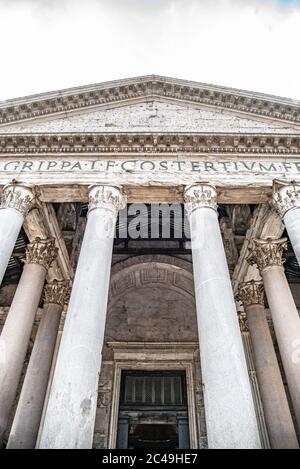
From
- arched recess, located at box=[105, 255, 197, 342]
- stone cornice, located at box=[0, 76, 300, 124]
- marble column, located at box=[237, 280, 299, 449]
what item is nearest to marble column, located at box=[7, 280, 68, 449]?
arched recess, located at box=[105, 255, 197, 342]

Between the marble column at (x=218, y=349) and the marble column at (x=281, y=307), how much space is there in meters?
2.61

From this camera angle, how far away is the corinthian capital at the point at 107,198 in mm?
8430

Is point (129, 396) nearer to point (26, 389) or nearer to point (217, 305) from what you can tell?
point (26, 389)

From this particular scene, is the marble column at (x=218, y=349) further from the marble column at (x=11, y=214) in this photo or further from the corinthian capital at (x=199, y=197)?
the marble column at (x=11, y=214)

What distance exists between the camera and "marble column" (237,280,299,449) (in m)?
8.66

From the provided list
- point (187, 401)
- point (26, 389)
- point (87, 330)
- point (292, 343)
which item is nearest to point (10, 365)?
point (26, 389)

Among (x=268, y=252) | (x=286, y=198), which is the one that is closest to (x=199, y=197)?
(x=286, y=198)

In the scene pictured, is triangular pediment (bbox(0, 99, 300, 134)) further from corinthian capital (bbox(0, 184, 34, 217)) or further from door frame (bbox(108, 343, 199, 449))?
door frame (bbox(108, 343, 199, 449))

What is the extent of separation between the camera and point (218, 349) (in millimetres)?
5820

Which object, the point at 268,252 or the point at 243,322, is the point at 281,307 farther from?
the point at 243,322

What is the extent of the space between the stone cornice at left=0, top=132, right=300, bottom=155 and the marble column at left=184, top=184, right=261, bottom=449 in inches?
83.6

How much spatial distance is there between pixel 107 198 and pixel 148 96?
5270mm

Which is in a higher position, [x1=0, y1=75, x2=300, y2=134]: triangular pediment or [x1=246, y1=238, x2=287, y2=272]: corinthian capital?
[x1=0, y1=75, x2=300, y2=134]: triangular pediment

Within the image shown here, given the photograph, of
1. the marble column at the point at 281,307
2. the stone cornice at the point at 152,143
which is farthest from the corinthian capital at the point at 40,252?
the marble column at the point at 281,307
